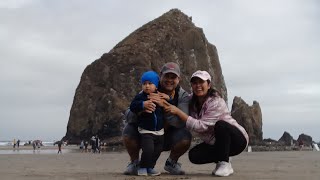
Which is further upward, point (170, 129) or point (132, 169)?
point (170, 129)

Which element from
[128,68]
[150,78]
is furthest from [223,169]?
[128,68]

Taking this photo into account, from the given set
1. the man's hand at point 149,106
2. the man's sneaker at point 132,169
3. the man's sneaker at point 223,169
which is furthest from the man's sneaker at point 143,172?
the man's sneaker at point 223,169

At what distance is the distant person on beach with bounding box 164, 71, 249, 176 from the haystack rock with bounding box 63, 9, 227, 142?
1867 inches

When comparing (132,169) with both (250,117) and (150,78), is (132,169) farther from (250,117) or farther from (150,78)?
(250,117)

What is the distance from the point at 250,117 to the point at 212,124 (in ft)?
156

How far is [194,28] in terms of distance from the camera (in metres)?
68.8

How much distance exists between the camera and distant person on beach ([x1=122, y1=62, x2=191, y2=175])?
5.28 meters

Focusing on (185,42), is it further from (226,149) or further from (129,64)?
(226,149)

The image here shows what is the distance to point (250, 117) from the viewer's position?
51594 millimetres

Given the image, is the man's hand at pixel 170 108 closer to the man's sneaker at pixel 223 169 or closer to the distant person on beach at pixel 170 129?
the distant person on beach at pixel 170 129

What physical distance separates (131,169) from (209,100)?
1.23 m

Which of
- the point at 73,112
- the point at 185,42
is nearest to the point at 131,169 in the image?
the point at 73,112

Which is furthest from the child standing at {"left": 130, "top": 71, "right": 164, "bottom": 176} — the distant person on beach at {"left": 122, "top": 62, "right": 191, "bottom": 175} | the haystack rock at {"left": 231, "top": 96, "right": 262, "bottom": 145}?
the haystack rock at {"left": 231, "top": 96, "right": 262, "bottom": 145}

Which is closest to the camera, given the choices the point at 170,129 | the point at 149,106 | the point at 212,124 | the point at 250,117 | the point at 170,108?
the point at 149,106
